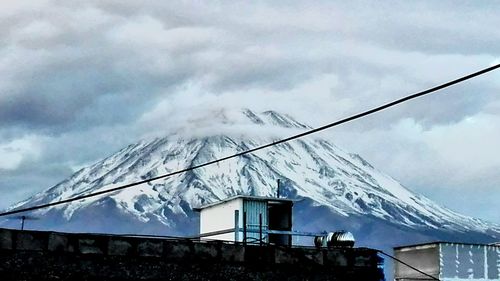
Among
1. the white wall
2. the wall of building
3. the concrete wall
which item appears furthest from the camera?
the wall of building

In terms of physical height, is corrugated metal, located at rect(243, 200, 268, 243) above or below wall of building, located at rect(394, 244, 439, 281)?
above

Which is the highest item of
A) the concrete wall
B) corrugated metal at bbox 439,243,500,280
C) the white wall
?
the white wall

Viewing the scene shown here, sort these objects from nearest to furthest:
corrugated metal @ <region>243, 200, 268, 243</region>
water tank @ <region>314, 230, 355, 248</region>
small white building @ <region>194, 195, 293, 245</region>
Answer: water tank @ <region>314, 230, 355, 248</region>, small white building @ <region>194, 195, 293, 245</region>, corrugated metal @ <region>243, 200, 268, 243</region>

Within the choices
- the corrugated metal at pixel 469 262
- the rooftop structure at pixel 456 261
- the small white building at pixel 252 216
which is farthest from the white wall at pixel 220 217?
the corrugated metal at pixel 469 262

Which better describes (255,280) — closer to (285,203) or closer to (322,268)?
(322,268)

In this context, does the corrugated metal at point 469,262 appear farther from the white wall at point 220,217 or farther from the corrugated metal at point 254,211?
the white wall at point 220,217

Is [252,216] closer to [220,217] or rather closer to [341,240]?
[220,217]

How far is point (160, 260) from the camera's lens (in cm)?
1599

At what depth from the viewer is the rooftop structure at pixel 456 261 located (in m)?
38.9

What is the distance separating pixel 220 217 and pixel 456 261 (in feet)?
35.0

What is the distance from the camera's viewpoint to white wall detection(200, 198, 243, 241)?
117 feet

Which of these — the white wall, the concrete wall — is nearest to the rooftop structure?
the white wall

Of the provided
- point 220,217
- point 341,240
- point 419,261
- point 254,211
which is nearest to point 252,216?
point 254,211

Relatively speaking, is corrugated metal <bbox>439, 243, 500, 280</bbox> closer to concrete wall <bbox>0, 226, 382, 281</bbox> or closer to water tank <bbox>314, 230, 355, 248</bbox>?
water tank <bbox>314, 230, 355, 248</bbox>
